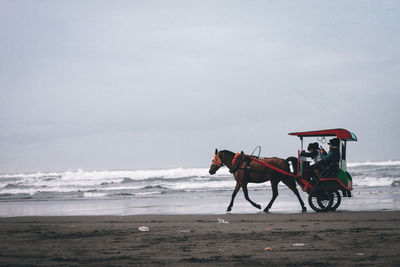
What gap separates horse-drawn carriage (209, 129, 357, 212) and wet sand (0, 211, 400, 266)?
94 centimetres

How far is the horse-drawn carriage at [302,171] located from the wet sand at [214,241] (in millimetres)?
942

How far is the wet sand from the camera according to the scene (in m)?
6.61

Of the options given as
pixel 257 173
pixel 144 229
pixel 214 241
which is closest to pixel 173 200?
pixel 257 173

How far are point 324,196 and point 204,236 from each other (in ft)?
17.4

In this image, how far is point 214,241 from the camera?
8.34m

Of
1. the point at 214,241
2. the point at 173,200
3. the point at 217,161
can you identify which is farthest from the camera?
the point at 173,200

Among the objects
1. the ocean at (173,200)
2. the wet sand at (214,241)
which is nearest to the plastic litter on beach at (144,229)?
the wet sand at (214,241)

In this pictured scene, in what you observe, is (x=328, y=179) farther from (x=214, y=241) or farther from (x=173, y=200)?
(x=173, y=200)

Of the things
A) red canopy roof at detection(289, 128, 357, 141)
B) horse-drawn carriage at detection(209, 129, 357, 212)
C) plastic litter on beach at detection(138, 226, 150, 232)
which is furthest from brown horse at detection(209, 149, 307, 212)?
plastic litter on beach at detection(138, 226, 150, 232)

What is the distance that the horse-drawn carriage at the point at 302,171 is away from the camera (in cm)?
1273

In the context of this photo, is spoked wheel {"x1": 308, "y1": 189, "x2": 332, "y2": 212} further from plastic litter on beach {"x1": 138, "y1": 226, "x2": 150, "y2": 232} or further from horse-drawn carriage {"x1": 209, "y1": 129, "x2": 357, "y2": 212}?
plastic litter on beach {"x1": 138, "y1": 226, "x2": 150, "y2": 232}

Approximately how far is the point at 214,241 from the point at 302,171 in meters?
5.60

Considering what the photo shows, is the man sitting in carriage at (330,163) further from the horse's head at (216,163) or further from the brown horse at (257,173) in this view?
the horse's head at (216,163)

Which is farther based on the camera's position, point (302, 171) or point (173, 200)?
point (173, 200)
